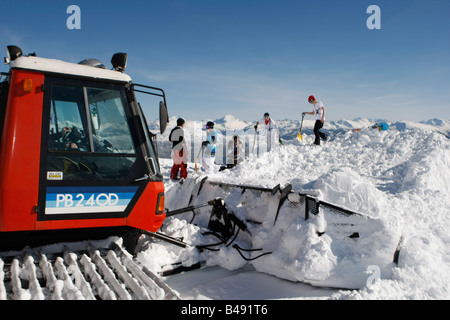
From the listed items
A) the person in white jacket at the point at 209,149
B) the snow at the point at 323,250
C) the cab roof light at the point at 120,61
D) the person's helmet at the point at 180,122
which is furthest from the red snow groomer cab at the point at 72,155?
the person in white jacket at the point at 209,149

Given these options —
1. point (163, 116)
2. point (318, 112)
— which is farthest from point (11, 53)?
point (318, 112)

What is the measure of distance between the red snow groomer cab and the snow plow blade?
59.8 inches

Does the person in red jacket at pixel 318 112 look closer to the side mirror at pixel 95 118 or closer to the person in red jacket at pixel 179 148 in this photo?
the person in red jacket at pixel 179 148

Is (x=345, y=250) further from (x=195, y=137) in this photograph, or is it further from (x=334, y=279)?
(x=195, y=137)

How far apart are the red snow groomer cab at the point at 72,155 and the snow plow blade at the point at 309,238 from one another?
1.52 metres

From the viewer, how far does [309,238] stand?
3750 mm

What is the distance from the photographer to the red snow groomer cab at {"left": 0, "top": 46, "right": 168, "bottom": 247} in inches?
119

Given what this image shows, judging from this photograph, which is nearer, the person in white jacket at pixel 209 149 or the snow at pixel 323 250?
the snow at pixel 323 250

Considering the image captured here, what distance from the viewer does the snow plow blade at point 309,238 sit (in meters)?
3.54

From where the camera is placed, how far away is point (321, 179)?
4.50m

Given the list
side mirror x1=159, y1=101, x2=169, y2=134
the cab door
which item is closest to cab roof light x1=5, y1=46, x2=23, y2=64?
the cab door

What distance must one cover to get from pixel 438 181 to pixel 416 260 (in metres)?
5.05

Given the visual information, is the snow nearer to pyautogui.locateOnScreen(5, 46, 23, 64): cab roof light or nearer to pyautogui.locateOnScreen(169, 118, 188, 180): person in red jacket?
pyautogui.locateOnScreen(5, 46, 23, 64): cab roof light
